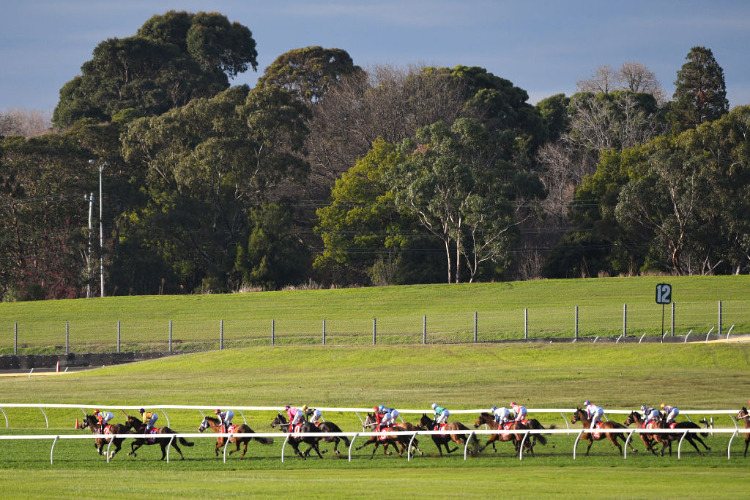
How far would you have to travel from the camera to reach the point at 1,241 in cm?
6325

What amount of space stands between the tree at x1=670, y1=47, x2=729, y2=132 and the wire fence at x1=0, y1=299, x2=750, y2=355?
34.0 m

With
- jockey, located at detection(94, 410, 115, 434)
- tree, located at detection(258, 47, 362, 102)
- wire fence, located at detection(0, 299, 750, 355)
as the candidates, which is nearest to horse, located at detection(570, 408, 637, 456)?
jockey, located at detection(94, 410, 115, 434)

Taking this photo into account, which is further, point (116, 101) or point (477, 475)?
point (116, 101)

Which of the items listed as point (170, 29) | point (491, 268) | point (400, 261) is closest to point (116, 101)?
point (170, 29)

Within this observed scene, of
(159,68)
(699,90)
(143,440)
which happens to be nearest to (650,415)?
(143,440)

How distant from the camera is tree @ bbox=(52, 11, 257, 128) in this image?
264 ft

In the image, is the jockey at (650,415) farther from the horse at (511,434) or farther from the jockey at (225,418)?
the jockey at (225,418)

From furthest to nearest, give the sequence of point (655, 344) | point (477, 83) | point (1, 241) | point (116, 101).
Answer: point (477, 83)
point (116, 101)
point (1, 241)
point (655, 344)

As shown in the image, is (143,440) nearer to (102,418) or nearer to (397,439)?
(102,418)

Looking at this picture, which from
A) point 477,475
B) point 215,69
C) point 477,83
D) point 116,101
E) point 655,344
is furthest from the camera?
point 215,69

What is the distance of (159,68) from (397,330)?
4977 centimetres

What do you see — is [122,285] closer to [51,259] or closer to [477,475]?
[51,259]

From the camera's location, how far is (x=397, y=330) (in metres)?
44.4

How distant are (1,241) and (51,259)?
135 inches
